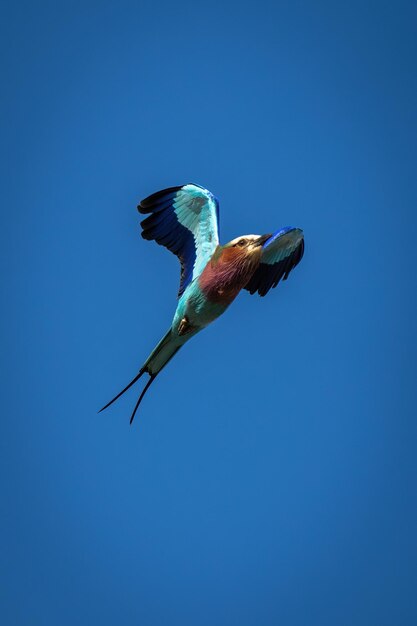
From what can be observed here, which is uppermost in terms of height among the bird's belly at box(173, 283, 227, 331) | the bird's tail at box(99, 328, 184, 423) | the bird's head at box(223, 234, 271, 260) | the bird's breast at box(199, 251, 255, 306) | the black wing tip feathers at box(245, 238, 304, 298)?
the black wing tip feathers at box(245, 238, 304, 298)

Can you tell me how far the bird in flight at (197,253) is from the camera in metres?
8.00

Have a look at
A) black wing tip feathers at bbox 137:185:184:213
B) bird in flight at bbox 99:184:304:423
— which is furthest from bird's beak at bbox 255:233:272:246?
black wing tip feathers at bbox 137:185:184:213

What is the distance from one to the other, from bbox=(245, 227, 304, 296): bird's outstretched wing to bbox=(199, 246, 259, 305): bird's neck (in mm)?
850

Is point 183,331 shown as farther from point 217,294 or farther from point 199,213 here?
point 199,213

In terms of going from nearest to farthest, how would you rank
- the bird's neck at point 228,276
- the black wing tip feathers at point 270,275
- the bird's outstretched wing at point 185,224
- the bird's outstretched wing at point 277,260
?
1. the bird's neck at point 228,276
2. the bird's outstretched wing at point 185,224
3. the bird's outstretched wing at point 277,260
4. the black wing tip feathers at point 270,275

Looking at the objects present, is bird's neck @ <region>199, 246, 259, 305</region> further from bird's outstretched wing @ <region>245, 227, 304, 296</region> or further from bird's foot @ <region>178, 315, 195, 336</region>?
bird's outstretched wing @ <region>245, 227, 304, 296</region>

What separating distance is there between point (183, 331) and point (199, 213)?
1.15 meters

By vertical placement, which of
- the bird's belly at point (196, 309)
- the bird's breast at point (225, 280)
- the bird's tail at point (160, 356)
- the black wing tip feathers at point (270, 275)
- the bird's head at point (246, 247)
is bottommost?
the bird's tail at point (160, 356)

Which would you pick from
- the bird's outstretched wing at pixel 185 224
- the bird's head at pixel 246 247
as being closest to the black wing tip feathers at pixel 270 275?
the bird's outstretched wing at pixel 185 224

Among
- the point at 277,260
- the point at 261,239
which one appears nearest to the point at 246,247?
the point at 261,239

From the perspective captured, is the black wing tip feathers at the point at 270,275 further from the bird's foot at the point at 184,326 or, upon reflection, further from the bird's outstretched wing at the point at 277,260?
the bird's foot at the point at 184,326

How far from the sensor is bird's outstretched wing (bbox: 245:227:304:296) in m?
8.91

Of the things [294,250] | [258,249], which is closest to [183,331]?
[258,249]

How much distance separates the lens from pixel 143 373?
821 centimetres
